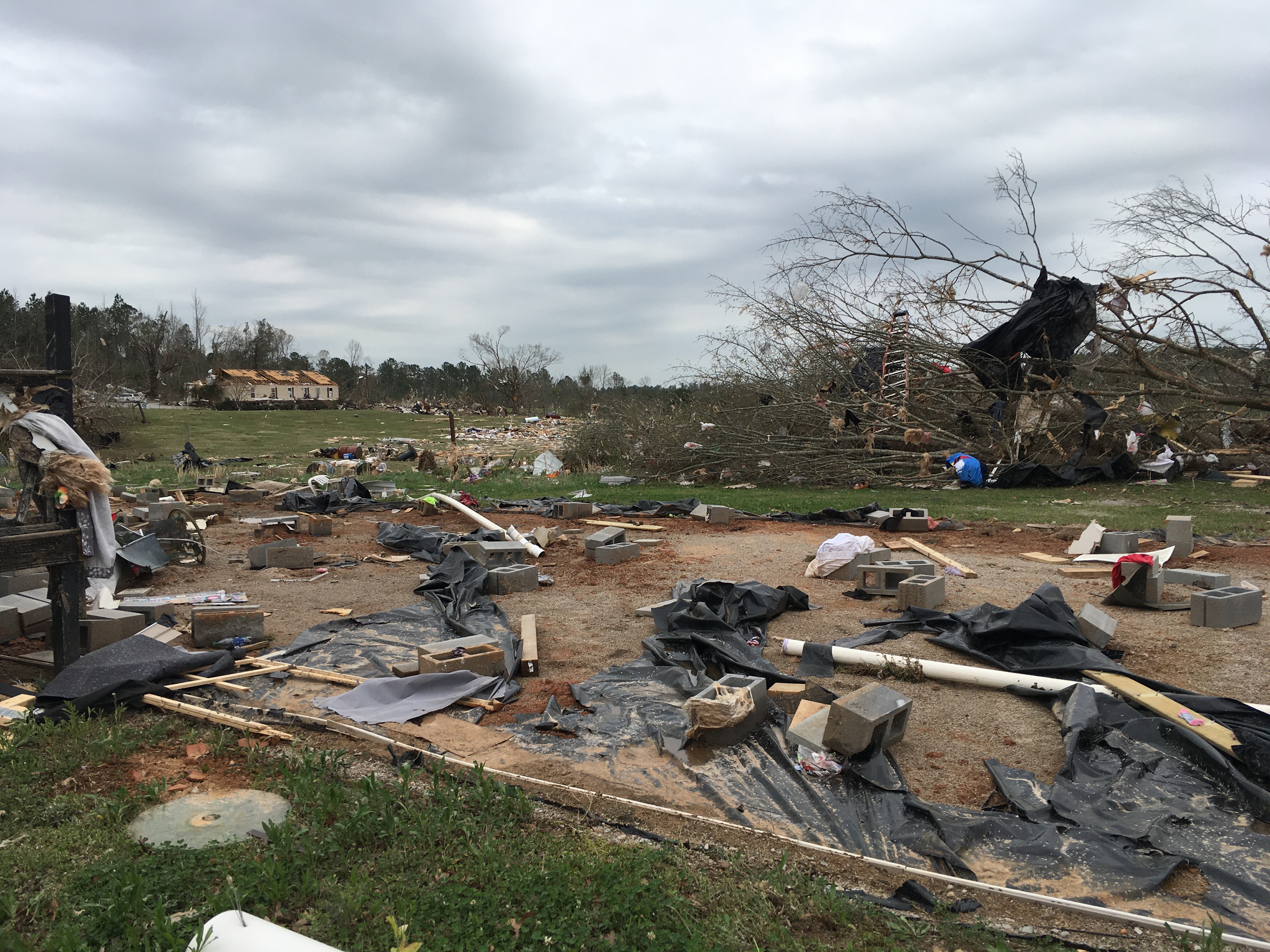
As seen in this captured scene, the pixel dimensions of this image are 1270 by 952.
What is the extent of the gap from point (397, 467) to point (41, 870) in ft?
63.3

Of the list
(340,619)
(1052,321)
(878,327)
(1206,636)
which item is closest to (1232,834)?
(1206,636)

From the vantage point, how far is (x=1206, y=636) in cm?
578

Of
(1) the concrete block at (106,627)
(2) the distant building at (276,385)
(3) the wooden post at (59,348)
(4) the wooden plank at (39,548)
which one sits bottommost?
(1) the concrete block at (106,627)

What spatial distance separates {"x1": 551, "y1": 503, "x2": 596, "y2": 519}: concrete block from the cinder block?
1.93 metres

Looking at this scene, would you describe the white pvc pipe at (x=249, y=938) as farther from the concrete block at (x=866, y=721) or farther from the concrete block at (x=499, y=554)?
the concrete block at (x=499, y=554)

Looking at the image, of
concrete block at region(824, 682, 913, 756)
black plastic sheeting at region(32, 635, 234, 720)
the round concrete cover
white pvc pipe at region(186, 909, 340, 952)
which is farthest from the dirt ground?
white pvc pipe at region(186, 909, 340, 952)

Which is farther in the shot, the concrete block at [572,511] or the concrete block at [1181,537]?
the concrete block at [572,511]

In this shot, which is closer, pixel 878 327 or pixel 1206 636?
pixel 1206 636

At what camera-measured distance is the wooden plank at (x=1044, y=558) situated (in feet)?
27.6

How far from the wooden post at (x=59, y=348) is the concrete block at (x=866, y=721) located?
4892mm

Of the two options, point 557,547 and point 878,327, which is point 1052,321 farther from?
point 557,547

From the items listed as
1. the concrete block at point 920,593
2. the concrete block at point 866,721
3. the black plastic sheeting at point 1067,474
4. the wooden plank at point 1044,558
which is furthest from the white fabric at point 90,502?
the black plastic sheeting at point 1067,474

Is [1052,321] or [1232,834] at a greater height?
[1052,321]

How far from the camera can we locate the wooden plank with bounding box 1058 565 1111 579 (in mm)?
7730
